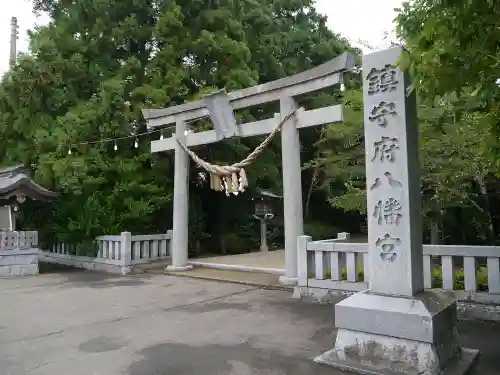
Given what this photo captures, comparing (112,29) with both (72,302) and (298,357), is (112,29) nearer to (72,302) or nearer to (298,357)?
(72,302)

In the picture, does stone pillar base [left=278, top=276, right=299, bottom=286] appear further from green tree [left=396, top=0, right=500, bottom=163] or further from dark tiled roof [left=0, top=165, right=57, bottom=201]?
dark tiled roof [left=0, top=165, right=57, bottom=201]

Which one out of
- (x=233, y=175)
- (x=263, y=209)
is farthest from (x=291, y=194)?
(x=263, y=209)

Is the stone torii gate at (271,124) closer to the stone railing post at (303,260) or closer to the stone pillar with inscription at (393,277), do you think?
the stone railing post at (303,260)

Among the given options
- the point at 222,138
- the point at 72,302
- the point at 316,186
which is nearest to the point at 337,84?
the point at 222,138

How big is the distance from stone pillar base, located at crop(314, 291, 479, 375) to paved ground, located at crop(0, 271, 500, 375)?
0.27 metres

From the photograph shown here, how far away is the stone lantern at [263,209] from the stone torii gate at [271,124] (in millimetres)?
5066

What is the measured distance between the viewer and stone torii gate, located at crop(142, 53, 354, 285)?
8195 millimetres

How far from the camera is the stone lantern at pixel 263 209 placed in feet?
51.0

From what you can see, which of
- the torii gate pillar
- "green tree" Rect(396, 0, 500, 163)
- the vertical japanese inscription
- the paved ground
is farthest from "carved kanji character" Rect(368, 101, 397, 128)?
the torii gate pillar

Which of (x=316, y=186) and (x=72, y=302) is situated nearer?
(x=72, y=302)

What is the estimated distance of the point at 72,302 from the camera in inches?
294

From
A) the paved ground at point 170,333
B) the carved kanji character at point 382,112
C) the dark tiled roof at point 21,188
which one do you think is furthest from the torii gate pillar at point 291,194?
the dark tiled roof at point 21,188

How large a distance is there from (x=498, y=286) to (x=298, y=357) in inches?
121

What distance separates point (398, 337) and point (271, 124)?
5966 millimetres
